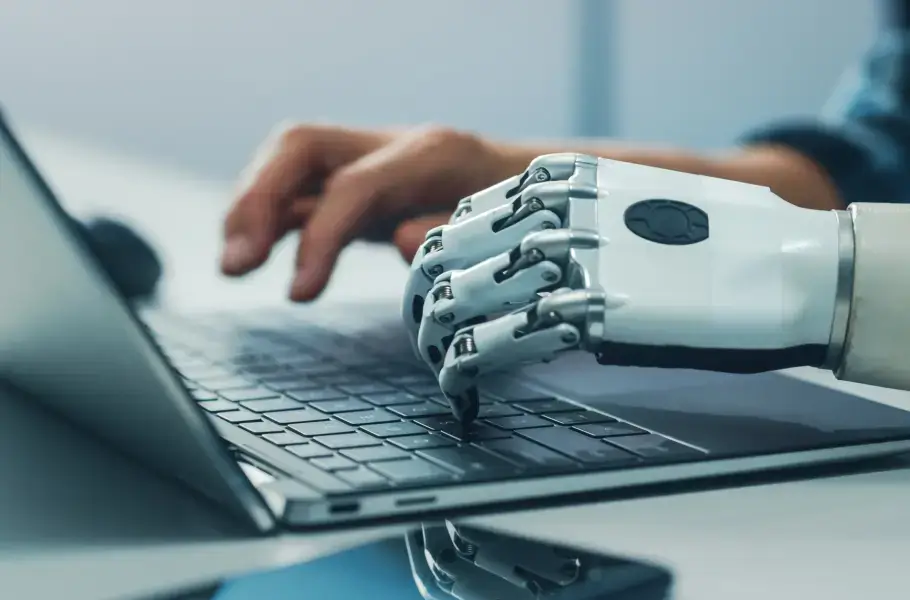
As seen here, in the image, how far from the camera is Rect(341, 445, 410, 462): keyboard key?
13.9 inches

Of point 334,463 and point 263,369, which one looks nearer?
point 334,463

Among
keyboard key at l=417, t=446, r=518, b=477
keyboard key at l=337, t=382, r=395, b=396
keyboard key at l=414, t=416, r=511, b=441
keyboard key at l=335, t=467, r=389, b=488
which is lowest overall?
keyboard key at l=337, t=382, r=395, b=396

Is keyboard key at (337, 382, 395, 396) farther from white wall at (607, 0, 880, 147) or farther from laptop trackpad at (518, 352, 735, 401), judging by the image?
white wall at (607, 0, 880, 147)

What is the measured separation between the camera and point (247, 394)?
0.46 meters

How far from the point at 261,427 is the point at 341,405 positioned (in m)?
0.04

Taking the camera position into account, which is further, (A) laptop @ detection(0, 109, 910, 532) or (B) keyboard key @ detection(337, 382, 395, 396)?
(B) keyboard key @ detection(337, 382, 395, 396)

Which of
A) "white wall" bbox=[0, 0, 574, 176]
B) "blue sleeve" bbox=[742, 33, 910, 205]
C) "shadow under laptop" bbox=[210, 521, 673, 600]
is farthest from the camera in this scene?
"white wall" bbox=[0, 0, 574, 176]

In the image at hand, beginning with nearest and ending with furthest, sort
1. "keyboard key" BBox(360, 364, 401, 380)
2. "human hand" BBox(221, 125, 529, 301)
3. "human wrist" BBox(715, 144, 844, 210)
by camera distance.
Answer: "keyboard key" BBox(360, 364, 401, 380) < "human hand" BBox(221, 125, 529, 301) < "human wrist" BBox(715, 144, 844, 210)

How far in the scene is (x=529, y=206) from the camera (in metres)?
0.41

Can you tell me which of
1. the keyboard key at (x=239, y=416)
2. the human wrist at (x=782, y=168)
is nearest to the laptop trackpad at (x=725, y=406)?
the keyboard key at (x=239, y=416)

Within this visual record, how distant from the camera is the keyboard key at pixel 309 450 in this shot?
357 millimetres

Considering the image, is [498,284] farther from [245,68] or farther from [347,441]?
[245,68]

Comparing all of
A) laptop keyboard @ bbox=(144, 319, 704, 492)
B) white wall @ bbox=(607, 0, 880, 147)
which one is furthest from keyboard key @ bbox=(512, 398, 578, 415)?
white wall @ bbox=(607, 0, 880, 147)

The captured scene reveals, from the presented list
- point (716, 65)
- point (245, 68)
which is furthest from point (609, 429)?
point (716, 65)
